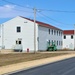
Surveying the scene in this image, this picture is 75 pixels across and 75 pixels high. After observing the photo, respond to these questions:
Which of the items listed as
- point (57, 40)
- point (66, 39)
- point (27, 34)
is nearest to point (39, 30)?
point (27, 34)

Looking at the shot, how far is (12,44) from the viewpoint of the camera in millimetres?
63031

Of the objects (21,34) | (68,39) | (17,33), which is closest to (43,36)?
(21,34)

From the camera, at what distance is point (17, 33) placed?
205 feet

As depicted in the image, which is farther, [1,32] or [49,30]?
[49,30]

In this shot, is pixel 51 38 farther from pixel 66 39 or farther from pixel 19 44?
pixel 66 39

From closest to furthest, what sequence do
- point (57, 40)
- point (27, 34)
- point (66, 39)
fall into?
point (27, 34) < point (57, 40) < point (66, 39)

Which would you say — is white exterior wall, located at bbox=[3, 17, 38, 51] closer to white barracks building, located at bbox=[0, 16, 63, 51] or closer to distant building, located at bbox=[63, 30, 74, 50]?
white barracks building, located at bbox=[0, 16, 63, 51]

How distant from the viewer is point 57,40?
77.1 meters

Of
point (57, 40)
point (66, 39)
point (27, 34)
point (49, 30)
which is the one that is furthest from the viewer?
point (66, 39)

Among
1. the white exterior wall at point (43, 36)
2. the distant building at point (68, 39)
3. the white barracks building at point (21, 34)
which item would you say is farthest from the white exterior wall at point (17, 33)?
the distant building at point (68, 39)

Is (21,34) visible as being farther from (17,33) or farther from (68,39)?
(68,39)

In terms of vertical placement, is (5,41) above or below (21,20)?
below

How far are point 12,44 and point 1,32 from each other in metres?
3.96

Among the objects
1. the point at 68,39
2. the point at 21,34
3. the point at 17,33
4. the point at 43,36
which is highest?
the point at 17,33
